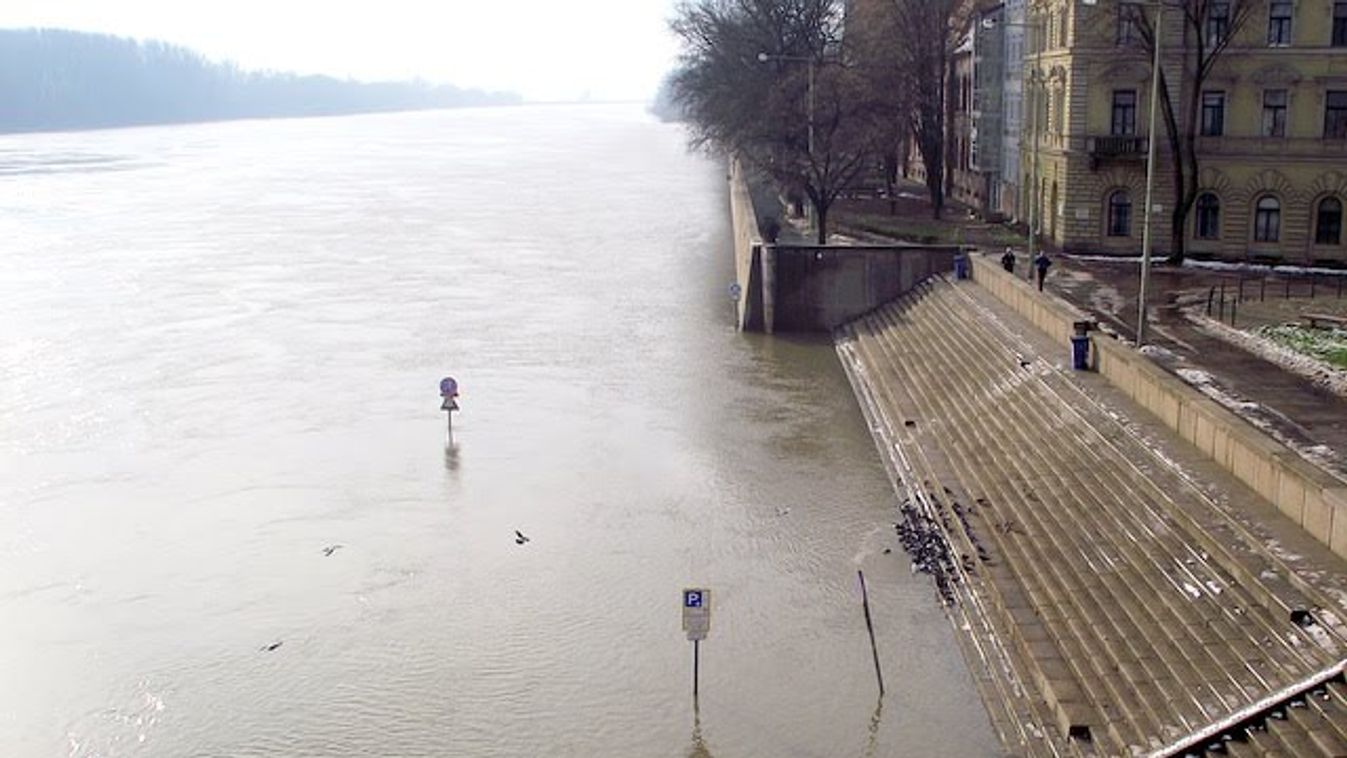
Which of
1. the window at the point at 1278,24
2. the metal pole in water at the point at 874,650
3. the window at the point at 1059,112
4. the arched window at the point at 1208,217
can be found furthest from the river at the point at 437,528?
the window at the point at 1278,24

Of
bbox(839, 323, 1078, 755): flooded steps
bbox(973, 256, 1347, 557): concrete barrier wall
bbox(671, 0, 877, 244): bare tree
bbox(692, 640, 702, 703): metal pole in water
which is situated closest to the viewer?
bbox(839, 323, 1078, 755): flooded steps

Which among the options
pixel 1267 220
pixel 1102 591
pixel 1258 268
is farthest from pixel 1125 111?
pixel 1102 591

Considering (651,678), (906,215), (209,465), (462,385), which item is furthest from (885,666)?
(906,215)

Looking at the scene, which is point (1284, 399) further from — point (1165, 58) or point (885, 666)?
point (1165, 58)

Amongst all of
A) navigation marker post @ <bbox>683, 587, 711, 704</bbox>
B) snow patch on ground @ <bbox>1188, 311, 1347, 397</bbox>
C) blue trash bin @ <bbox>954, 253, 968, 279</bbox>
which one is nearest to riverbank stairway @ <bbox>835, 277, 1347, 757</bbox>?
snow patch on ground @ <bbox>1188, 311, 1347, 397</bbox>

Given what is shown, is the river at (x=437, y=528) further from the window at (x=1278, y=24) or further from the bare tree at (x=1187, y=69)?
the window at (x=1278, y=24)

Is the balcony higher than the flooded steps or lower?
higher

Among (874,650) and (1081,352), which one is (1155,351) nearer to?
(1081,352)

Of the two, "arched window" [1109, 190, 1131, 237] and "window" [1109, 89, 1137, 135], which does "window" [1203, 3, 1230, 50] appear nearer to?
A: "window" [1109, 89, 1137, 135]
